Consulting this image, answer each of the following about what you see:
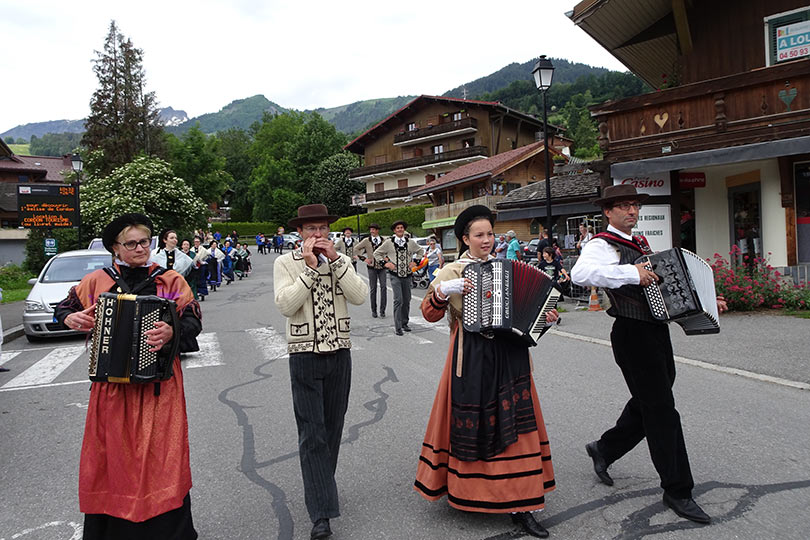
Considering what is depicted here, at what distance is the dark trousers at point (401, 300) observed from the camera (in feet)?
36.7

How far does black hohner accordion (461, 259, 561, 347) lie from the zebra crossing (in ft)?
20.7

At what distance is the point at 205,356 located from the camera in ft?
31.3

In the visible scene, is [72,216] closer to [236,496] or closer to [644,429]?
[236,496]

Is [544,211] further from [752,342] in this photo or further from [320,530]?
[320,530]

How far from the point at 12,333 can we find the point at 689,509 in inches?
521

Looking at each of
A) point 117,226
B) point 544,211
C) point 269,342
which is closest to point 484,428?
point 117,226

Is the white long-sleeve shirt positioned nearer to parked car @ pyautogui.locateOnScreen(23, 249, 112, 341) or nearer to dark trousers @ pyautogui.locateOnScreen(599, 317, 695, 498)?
dark trousers @ pyautogui.locateOnScreen(599, 317, 695, 498)

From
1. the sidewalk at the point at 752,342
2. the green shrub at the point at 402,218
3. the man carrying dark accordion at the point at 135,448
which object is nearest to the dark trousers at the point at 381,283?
the sidewalk at the point at 752,342

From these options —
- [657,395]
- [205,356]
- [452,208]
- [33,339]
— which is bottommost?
[205,356]

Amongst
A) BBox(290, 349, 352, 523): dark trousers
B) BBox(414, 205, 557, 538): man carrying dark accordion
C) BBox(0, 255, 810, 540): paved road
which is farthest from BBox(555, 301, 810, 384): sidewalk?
BBox(290, 349, 352, 523): dark trousers

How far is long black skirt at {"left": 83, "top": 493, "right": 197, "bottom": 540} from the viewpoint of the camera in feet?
10.1

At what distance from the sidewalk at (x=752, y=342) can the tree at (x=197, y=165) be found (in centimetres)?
4483

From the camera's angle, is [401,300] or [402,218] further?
[402,218]

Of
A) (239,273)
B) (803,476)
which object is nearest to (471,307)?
(803,476)
